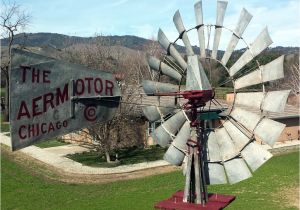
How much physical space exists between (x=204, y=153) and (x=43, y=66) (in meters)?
3.33

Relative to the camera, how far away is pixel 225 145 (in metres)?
7.10

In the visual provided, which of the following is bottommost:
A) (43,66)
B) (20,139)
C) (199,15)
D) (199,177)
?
(199,177)

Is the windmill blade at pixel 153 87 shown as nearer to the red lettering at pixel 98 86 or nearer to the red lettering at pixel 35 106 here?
the red lettering at pixel 98 86

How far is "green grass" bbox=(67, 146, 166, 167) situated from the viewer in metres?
23.5

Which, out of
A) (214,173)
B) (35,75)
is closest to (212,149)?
(214,173)

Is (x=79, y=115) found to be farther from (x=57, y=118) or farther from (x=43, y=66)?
(x=43, y=66)

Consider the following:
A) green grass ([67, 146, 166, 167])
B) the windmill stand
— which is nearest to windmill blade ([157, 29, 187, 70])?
the windmill stand

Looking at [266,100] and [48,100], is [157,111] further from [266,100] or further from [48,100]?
[48,100]

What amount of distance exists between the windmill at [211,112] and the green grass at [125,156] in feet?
51.8

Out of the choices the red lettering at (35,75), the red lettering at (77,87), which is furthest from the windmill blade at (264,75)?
the red lettering at (35,75)

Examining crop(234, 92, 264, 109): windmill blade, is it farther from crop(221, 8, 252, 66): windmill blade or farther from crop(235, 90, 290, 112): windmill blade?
crop(221, 8, 252, 66): windmill blade

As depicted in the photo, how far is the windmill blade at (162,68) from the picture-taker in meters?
7.59

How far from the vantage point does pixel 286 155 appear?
2562 cm

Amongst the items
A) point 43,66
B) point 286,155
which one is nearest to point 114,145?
point 286,155
